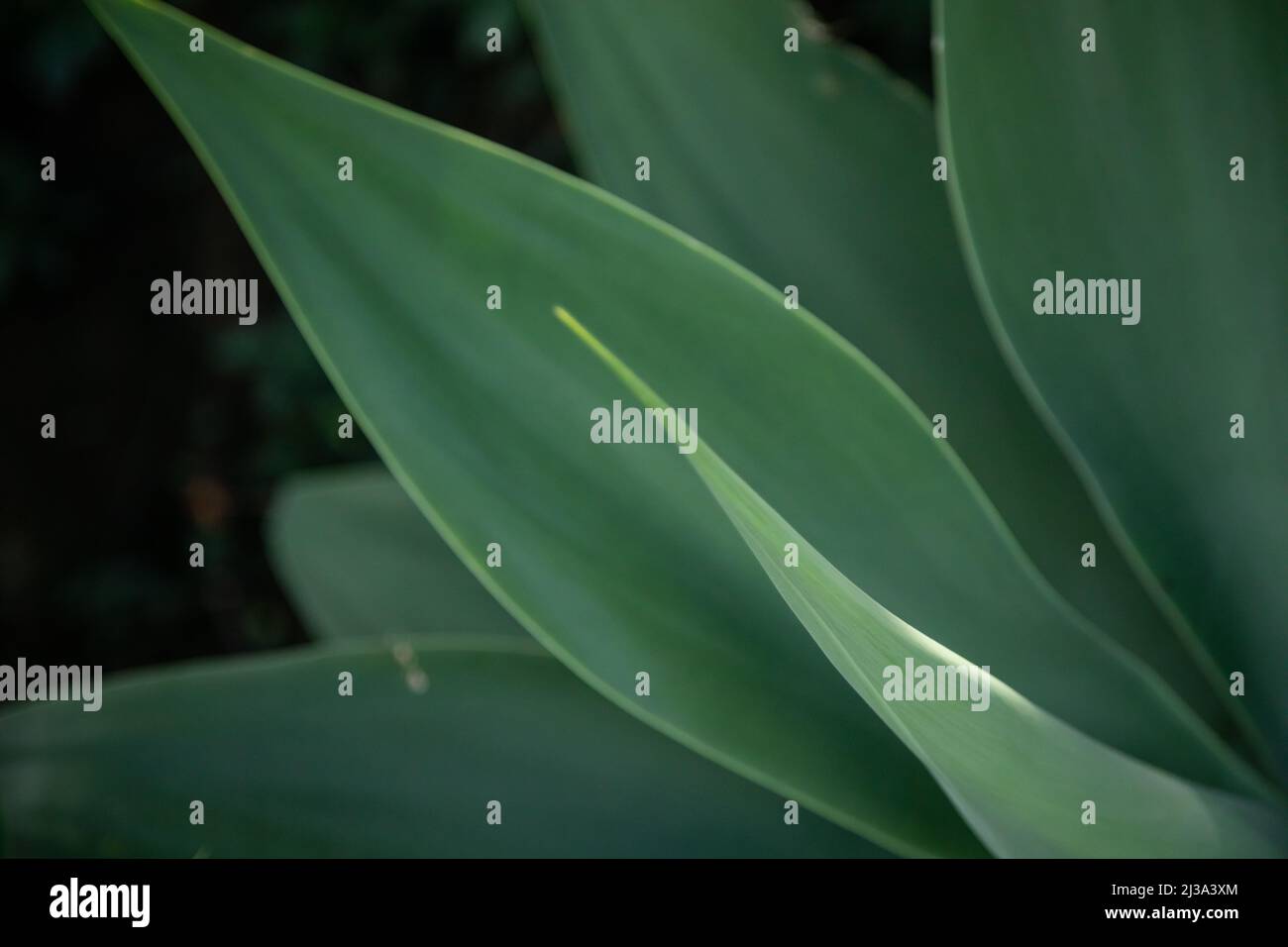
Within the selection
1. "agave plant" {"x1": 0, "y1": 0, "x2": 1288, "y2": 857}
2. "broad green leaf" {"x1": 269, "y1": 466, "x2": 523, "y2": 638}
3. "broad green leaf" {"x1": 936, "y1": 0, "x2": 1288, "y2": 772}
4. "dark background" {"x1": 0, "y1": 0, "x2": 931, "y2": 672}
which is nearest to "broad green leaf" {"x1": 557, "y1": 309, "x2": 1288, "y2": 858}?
"agave plant" {"x1": 0, "y1": 0, "x2": 1288, "y2": 857}

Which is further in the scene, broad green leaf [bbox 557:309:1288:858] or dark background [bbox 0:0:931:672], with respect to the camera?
dark background [bbox 0:0:931:672]

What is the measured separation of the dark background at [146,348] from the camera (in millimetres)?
1462

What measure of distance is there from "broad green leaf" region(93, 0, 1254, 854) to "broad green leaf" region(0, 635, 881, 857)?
78 millimetres

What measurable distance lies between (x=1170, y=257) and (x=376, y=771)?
0.39 m

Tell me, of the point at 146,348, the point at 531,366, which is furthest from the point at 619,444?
the point at 146,348

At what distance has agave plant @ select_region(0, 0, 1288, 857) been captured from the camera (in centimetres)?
43

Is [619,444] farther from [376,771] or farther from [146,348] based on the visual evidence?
[146,348]

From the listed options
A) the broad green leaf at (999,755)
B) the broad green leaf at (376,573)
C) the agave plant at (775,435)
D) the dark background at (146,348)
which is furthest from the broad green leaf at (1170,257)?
the dark background at (146,348)

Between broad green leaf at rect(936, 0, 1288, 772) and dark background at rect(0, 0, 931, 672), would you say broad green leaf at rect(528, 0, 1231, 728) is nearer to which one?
broad green leaf at rect(936, 0, 1288, 772)

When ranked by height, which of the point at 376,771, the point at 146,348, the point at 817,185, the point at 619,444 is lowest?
the point at 376,771

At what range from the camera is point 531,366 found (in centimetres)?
45

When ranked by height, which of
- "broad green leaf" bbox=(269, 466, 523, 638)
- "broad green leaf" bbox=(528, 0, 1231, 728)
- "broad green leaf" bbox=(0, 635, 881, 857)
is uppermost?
"broad green leaf" bbox=(528, 0, 1231, 728)

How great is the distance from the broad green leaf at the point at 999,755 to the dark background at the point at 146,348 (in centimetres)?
111
